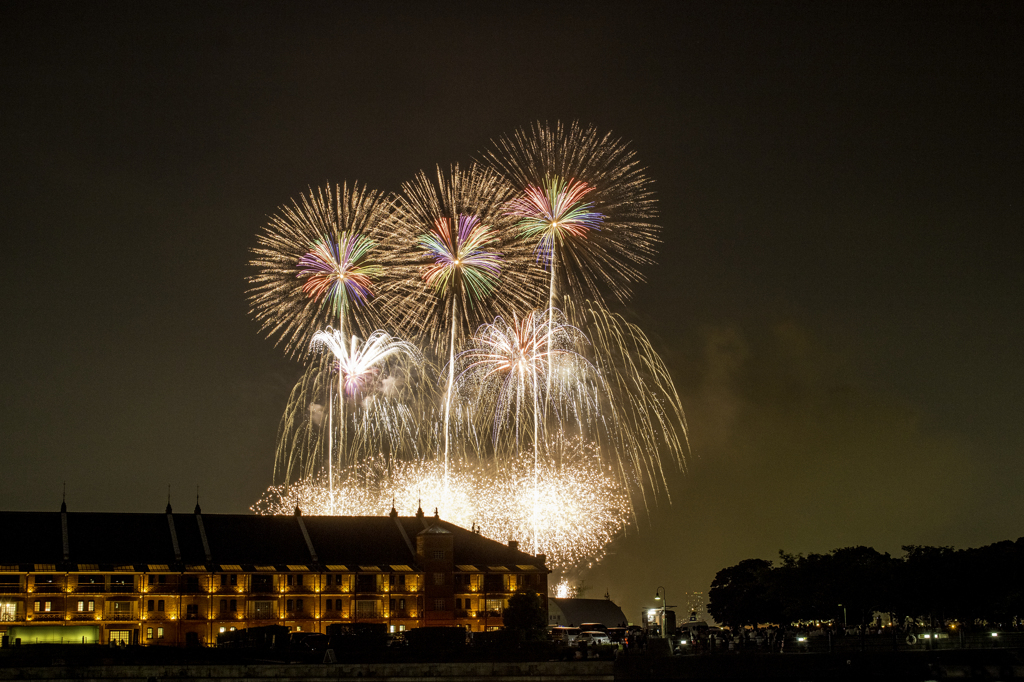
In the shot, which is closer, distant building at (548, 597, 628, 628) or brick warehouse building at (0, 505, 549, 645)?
brick warehouse building at (0, 505, 549, 645)

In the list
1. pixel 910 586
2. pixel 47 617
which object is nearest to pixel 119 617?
pixel 47 617

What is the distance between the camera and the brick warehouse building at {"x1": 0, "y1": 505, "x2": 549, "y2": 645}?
75.9 meters

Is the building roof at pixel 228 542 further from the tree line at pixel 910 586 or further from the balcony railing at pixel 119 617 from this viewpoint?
the tree line at pixel 910 586

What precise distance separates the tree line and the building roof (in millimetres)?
22674

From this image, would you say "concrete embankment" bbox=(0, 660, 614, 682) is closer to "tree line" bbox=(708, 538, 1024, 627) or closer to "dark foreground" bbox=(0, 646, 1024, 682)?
"dark foreground" bbox=(0, 646, 1024, 682)

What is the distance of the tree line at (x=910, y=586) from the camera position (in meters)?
83.0

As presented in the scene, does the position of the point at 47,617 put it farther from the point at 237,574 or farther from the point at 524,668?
the point at 524,668

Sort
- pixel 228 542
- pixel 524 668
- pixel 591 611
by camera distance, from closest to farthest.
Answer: pixel 524 668, pixel 228 542, pixel 591 611

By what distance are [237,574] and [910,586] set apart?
2078 inches

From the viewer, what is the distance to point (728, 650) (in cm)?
6656

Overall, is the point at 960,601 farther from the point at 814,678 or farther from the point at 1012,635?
the point at 814,678

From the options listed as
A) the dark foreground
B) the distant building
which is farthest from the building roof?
the distant building

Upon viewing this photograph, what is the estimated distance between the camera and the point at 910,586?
3317 inches

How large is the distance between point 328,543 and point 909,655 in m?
45.0
